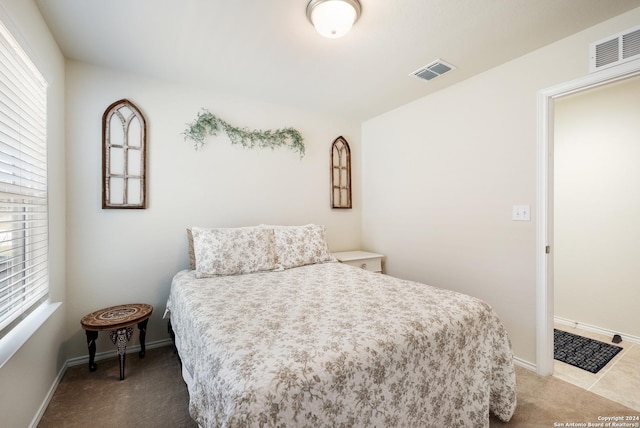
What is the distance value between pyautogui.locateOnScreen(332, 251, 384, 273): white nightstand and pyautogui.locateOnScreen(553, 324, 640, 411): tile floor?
1.71 meters

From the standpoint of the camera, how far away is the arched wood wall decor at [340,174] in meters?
3.57

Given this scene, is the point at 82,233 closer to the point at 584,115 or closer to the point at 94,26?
the point at 94,26

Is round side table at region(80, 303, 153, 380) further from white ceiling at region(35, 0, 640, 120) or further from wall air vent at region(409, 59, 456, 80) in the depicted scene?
wall air vent at region(409, 59, 456, 80)

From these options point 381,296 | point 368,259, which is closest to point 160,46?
point 381,296

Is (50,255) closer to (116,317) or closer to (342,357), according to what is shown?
(116,317)

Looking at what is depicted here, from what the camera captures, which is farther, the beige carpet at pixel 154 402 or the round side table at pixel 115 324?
the round side table at pixel 115 324

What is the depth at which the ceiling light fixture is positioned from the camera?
5.19 ft

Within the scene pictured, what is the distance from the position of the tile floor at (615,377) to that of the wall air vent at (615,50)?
6.87 feet

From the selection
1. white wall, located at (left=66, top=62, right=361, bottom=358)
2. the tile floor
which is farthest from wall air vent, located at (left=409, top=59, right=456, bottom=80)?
the tile floor

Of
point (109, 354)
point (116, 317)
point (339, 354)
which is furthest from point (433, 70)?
point (109, 354)

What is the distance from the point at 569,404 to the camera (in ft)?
5.79

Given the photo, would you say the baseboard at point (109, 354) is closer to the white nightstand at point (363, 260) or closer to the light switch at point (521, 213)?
the white nightstand at point (363, 260)

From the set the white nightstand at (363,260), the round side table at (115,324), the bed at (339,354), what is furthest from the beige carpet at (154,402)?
the white nightstand at (363,260)

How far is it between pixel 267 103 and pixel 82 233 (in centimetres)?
207
